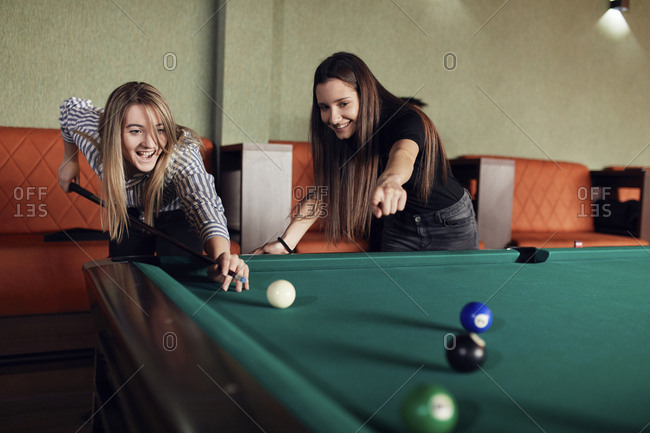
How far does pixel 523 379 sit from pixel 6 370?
→ 80.3 inches

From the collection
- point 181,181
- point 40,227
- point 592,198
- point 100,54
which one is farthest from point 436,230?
point 592,198

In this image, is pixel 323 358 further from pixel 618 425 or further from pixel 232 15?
pixel 232 15

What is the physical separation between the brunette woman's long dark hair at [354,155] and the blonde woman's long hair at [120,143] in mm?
509

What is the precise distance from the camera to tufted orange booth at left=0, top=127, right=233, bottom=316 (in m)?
2.29

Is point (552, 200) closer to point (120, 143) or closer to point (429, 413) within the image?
point (120, 143)

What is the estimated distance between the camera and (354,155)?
6.07 ft

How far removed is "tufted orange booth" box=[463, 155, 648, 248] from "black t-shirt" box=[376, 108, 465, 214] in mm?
2117

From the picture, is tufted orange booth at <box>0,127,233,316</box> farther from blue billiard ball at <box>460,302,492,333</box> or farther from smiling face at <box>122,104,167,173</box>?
blue billiard ball at <box>460,302,492,333</box>

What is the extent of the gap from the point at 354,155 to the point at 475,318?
3.34 feet

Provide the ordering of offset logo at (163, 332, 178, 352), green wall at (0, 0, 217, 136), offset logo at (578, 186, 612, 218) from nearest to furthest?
offset logo at (163, 332, 178, 352)
green wall at (0, 0, 217, 136)
offset logo at (578, 186, 612, 218)

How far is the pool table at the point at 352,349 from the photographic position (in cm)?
58

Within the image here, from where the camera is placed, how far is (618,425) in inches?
24.0

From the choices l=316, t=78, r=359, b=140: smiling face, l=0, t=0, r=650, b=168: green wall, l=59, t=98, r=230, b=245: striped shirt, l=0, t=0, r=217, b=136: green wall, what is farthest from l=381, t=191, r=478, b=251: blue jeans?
l=0, t=0, r=217, b=136: green wall

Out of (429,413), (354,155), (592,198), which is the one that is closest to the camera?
(429,413)
